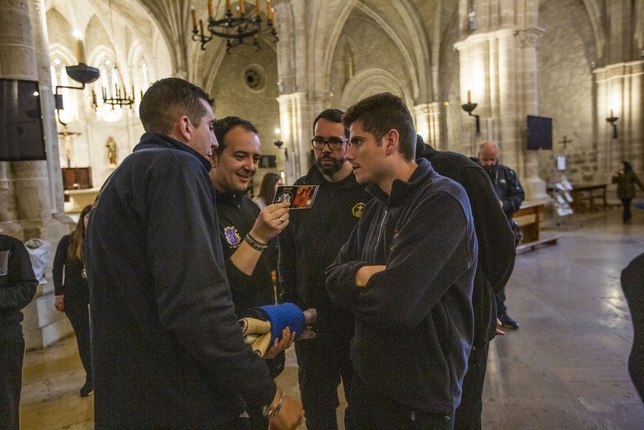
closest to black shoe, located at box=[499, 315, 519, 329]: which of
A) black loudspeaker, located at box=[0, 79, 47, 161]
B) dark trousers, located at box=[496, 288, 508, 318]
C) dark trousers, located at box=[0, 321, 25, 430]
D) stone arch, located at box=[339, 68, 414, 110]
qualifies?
dark trousers, located at box=[496, 288, 508, 318]

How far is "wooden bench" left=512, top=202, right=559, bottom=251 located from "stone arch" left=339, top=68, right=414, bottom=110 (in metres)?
12.6

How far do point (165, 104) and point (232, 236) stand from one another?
0.74 metres

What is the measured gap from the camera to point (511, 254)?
2.03 m

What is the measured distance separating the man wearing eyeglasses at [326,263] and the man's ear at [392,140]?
724 millimetres

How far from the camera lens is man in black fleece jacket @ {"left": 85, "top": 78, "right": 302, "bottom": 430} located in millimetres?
1178

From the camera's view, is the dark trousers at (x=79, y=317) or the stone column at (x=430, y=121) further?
the stone column at (x=430, y=121)

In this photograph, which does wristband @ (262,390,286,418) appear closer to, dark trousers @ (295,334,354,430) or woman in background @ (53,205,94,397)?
dark trousers @ (295,334,354,430)

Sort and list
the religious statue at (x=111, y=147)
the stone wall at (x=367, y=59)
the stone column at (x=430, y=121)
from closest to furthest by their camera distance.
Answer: the stone column at (x=430, y=121) < the stone wall at (x=367, y=59) < the religious statue at (x=111, y=147)

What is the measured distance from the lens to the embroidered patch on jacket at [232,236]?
1.96 m

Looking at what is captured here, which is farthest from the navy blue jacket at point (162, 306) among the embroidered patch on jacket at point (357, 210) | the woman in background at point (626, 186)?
the woman in background at point (626, 186)

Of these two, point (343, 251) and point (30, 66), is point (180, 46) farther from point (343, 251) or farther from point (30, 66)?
point (343, 251)

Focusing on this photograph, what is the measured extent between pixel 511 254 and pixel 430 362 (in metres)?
0.87

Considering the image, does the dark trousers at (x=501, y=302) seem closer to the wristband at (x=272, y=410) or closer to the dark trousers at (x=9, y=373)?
the wristband at (x=272, y=410)

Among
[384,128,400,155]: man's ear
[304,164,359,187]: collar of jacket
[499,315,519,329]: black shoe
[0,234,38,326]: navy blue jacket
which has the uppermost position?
[384,128,400,155]: man's ear
